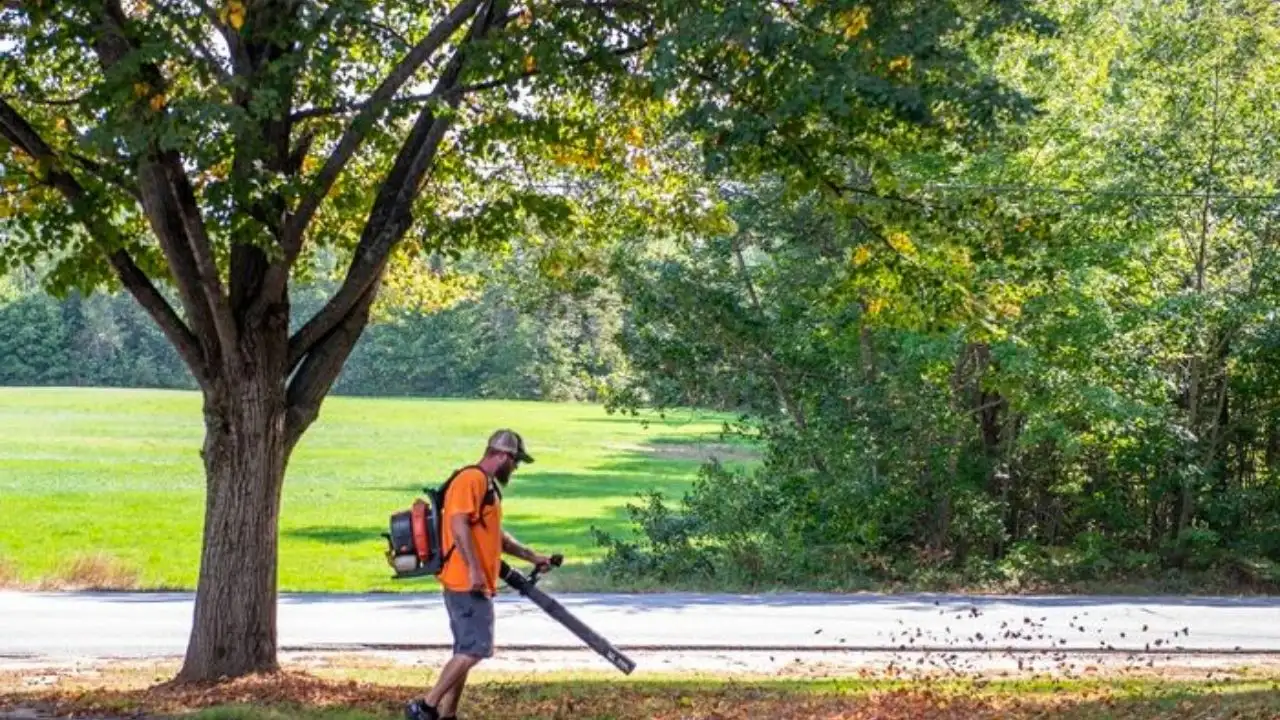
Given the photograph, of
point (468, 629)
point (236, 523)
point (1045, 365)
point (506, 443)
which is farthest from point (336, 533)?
point (506, 443)

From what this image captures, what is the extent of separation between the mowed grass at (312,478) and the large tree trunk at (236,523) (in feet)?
41.4

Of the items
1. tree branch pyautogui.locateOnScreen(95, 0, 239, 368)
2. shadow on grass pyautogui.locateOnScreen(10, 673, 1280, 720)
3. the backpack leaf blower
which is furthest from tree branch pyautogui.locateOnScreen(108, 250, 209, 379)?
the backpack leaf blower

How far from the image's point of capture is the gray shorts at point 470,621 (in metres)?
8.78

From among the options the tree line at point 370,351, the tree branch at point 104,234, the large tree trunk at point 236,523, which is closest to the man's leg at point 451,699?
the large tree trunk at point 236,523

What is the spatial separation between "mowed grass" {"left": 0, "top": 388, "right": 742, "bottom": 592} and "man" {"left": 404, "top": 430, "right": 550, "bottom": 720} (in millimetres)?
15864

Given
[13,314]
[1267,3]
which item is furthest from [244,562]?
[13,314]

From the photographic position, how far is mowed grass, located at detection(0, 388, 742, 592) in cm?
2938

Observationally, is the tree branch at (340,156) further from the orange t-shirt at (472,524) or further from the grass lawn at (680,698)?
the orange t-shirt at (472,524)

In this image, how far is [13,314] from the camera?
99.1 m

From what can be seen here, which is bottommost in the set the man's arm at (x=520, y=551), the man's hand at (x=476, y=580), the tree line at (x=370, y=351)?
the man's hand at (x=476, y=580)

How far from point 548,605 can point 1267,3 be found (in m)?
17.9

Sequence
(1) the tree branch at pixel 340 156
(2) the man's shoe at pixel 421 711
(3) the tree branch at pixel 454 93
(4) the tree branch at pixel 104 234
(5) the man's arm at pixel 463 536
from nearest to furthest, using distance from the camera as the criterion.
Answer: (5) the man's arm at pixel 463 536 → (2) the man's shoe at pixel 421 711 → (3) the tree branch at pixel 454 93 → (1) the tree branch at pixel 340 156 → (4) the tree branch at pixel 104 234

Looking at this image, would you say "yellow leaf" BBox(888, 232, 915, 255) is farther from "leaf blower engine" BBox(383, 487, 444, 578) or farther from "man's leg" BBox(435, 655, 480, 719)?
"man's leg" BBox(435, 655, 480, 719)

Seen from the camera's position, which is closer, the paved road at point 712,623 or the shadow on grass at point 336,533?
the paved road at point 712,623
